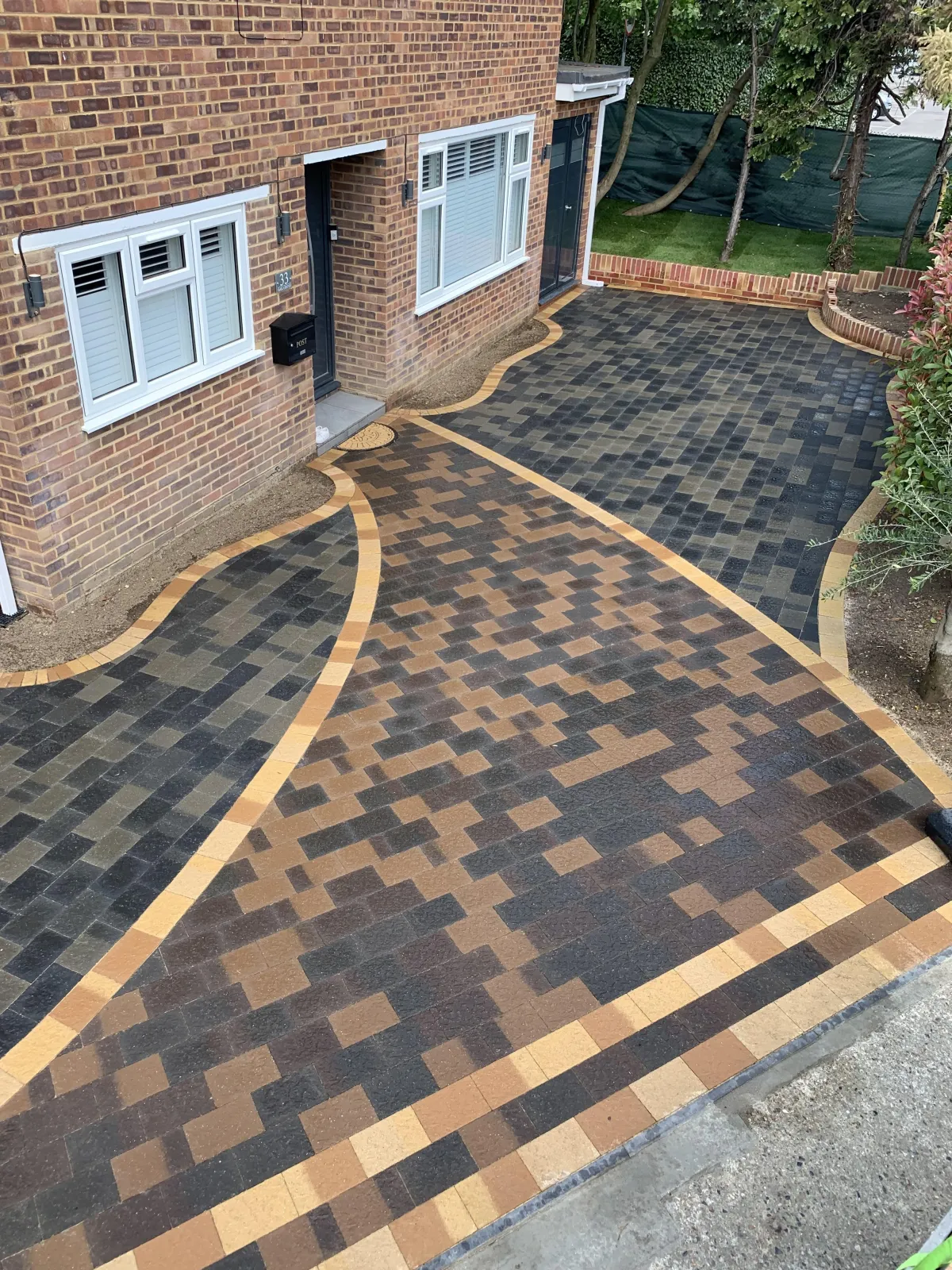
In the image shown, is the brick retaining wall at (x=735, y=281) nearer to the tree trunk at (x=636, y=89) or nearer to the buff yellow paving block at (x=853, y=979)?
the tree trunk at (x=636, y=89)

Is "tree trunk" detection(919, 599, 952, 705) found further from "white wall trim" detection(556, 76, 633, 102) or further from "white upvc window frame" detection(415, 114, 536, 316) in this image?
"white wall trim" detection(556, 76, 633, 102)

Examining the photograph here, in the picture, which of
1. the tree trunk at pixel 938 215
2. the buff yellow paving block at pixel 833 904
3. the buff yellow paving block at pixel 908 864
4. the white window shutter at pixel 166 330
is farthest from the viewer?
the tree trunk at pixel 938 215

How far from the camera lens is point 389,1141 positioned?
155 inches

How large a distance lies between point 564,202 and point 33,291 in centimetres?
1084

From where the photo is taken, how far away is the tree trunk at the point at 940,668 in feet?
21.2

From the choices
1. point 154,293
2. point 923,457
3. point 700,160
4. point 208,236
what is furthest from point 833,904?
point 700,160

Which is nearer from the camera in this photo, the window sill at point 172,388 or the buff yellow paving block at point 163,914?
the buff yellow paving block at point 163,914

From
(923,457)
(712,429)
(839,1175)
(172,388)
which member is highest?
(923,457)

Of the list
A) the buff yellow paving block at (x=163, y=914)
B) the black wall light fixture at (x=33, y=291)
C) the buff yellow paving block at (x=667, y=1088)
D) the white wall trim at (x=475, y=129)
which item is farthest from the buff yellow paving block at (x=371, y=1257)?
the white wall trim at (x=475, y=129)

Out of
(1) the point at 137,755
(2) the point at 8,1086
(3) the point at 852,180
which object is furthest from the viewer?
(3) the point at 852,180

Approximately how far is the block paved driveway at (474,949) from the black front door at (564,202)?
30.9 ft

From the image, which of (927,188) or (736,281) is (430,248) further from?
(927,188)

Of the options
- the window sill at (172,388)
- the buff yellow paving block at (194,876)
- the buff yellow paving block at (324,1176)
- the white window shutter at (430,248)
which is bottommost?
the buff yellow paving block at (324,1176)

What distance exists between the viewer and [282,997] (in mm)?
4441
